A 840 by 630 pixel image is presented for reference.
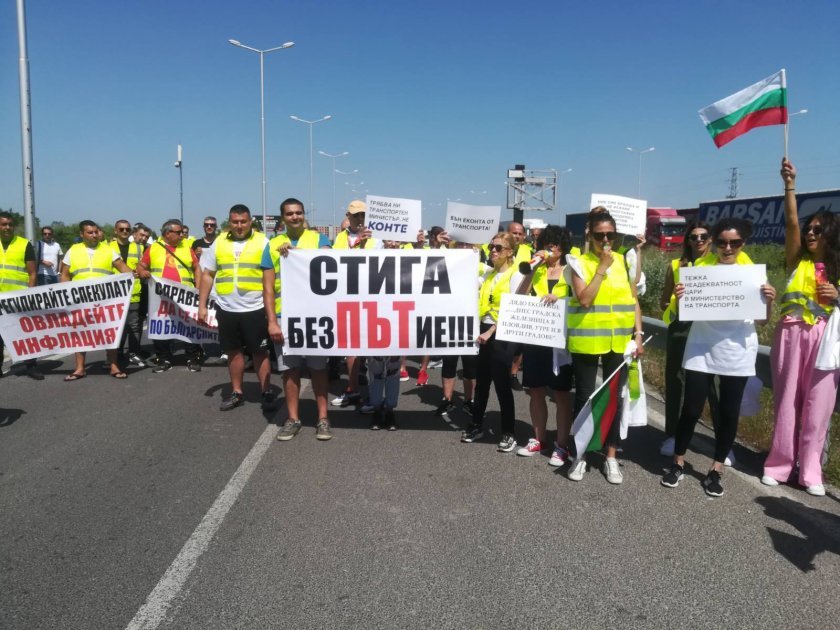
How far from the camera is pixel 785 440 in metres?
4.55

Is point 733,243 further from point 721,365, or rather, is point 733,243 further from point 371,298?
point 371,298

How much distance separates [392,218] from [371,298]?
→ 9.96 feet

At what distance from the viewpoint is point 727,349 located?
4.42 m

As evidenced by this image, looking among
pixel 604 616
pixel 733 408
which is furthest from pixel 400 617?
pixel 733 408

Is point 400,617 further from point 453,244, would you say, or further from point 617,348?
point 453,244

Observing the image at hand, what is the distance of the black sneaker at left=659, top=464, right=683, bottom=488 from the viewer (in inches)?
175

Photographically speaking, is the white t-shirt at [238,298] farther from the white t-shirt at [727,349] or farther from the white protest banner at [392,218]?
the white t-shirt at [727,349]

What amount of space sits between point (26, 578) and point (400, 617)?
1.92 metres

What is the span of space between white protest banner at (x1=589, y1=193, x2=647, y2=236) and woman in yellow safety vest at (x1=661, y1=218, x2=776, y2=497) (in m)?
0.99

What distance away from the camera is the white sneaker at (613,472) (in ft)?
14.8

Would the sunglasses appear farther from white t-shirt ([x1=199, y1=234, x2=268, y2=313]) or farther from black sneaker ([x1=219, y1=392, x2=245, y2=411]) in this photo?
black sneaker ([x1=219, y1=392, x2=245, y2=411])

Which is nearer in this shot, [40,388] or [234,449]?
[234,449]

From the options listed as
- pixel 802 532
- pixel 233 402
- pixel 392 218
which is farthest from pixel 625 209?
pixel 233 402

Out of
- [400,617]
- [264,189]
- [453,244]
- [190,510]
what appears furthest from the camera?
[264,189]
